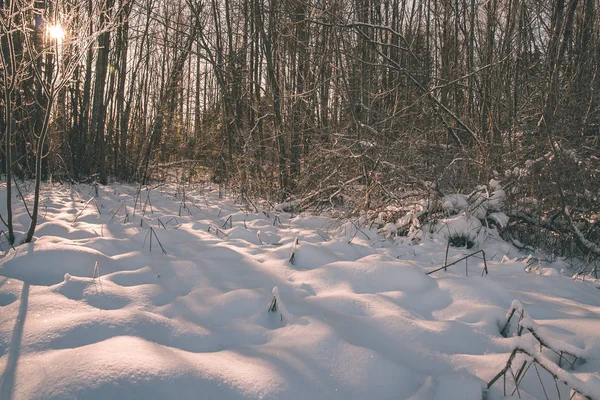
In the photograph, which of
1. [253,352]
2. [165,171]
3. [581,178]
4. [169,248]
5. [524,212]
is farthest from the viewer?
[165,171]

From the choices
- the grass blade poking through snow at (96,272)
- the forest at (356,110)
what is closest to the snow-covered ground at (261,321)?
the grass blade poking through snow at (96,272)

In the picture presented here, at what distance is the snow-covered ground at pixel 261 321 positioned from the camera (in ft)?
4.26

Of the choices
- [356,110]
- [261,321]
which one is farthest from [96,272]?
[356,110]

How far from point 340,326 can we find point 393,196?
273cm

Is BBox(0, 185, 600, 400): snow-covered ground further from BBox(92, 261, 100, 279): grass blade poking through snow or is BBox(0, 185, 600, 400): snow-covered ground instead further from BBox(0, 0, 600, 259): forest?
BBox(0, 0, 600, 259): forest

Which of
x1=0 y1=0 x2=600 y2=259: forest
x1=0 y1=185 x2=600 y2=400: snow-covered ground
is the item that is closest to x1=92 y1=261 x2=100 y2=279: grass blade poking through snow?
x1=0 y1=185 x2=600 y2=400: snow-covered ground

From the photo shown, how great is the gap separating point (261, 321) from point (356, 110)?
17.4 feet

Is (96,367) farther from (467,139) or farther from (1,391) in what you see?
(467,139)

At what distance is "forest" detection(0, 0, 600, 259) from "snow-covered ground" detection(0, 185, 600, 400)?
104cm

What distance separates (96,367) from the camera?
49.7 inches

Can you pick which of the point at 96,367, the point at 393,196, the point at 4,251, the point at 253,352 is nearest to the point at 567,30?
the point at 393,196

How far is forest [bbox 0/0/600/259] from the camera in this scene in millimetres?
3787

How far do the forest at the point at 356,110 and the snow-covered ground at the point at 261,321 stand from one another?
41.1 inches

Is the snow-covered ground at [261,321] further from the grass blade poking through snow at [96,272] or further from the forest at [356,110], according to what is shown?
the forest at [356,110]
